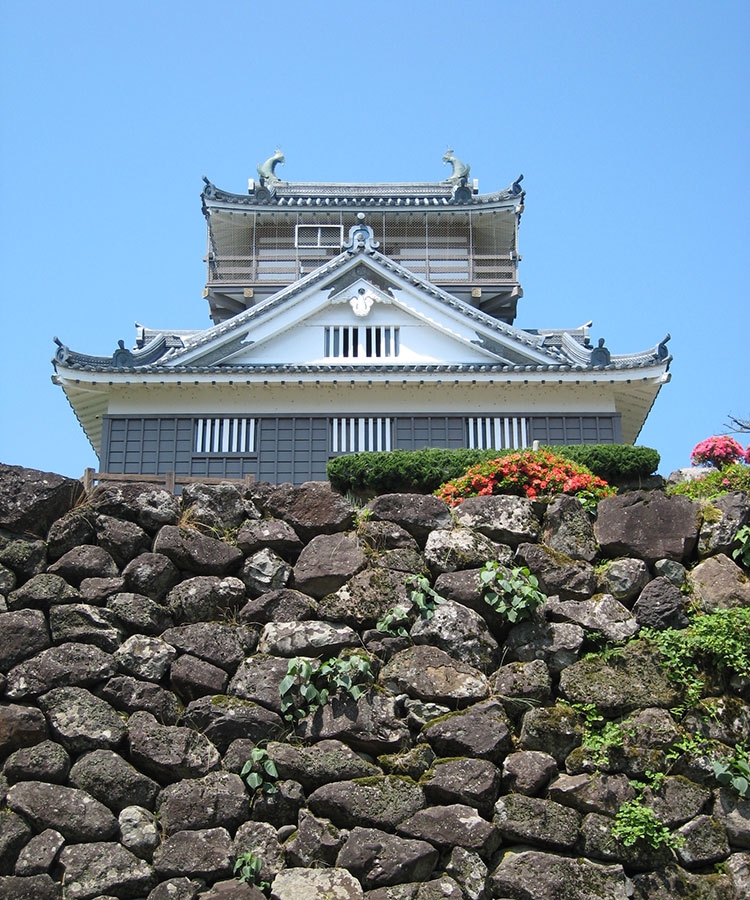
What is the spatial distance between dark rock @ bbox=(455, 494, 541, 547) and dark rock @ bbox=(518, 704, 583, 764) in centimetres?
175

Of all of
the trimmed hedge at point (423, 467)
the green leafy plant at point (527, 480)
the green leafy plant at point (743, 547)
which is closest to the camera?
the green leafy plant at point (743, 547)

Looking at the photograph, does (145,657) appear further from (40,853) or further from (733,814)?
(733,814)

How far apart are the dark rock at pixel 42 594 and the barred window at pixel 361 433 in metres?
12.2

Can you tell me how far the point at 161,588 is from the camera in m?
9.26

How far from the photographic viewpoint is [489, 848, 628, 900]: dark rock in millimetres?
7812

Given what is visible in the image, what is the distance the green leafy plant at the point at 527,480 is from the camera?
1021 cm

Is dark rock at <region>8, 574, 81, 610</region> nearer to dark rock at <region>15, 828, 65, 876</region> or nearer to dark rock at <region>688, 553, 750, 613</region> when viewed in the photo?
dark rock at <region>15, 828, 65, 876</region>

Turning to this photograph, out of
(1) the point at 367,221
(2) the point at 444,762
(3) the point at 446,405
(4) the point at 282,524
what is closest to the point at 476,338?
(3) the point at 446,405

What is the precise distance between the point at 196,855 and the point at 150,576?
2370mm

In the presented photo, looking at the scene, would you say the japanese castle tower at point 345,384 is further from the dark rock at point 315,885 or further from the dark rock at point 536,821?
the dark rock at point 315,885

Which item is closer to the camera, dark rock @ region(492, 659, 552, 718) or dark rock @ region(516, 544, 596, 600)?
dark rock @ region(492, 659, 552, 718)

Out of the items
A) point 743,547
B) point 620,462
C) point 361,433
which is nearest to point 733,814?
point 743,547

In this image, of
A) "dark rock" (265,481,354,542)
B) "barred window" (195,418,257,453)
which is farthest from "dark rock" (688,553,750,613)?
"barred window" (195,418,257,453)


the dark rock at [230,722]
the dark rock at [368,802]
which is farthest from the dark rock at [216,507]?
the dark rock at [368,802]
